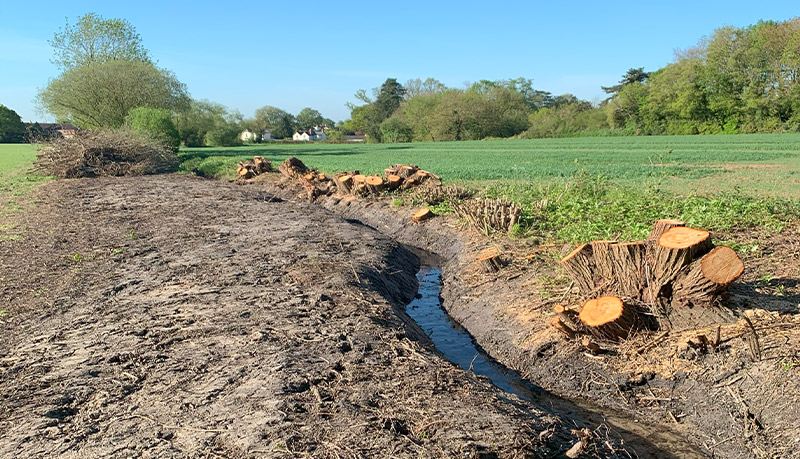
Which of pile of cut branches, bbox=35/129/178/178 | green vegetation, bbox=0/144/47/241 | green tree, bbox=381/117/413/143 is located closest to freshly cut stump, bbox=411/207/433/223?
green vegetation, bbox=0/144/47/241

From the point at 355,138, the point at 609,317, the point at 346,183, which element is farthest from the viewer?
the point at 355,138

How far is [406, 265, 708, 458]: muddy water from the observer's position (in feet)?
15.0

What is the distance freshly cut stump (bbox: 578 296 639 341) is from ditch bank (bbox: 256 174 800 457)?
0.58 ft

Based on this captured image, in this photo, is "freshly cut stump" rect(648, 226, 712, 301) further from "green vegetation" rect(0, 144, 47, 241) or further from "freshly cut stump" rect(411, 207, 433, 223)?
"green vegetation" rect(0, 144, 47, 241)

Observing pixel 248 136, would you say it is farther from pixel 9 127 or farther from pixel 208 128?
pixel 9 127

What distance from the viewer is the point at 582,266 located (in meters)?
6.09

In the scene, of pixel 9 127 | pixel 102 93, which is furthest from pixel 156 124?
pixel 9 127

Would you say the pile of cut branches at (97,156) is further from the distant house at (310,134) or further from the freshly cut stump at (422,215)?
the distant house at (310,134)

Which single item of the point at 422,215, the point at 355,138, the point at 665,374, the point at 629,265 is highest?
the point at 629,265

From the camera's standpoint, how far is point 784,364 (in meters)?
4.57

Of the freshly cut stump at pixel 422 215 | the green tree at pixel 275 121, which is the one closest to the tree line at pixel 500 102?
the green tree at pixel 275 121

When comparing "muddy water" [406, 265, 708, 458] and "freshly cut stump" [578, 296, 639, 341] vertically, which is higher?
"freshly cut stump" [578, 296, 639, 341]

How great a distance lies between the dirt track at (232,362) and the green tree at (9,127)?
83.4 m

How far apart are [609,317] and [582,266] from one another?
828 millimetres
